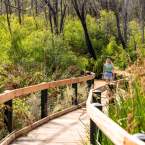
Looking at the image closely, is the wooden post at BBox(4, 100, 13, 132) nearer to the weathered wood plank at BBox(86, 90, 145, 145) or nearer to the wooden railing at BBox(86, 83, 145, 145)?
the wooden railing at BBox(86, 83, 145, 145)

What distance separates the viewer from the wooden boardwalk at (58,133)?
1137 centimetres

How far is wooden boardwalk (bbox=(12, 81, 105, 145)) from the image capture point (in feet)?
37.3

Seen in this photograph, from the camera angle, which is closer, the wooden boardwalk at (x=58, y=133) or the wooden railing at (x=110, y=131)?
the wooden railing at (x=110, y=131)

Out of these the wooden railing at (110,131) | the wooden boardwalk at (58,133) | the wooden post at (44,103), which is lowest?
the wooden boardwalk at (58,133)

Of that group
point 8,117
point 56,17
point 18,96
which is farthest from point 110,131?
point 56,17

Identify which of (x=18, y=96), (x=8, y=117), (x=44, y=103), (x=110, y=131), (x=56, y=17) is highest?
(x=56, y=17)

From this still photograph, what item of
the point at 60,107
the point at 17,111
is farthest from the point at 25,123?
the point at 60,107

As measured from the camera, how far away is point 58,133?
1283 centimetres

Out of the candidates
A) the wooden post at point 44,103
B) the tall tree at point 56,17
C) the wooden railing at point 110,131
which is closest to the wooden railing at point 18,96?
the wooden post at point 44,103

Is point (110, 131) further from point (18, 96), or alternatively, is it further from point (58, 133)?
point (18, 96)

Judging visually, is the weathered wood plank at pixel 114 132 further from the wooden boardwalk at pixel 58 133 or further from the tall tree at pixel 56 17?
the tall tree at pixel 56 17

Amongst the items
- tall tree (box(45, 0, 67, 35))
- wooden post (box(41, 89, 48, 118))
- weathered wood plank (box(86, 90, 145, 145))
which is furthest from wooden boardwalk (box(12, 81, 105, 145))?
tall tree (box(45, 0, 67, 35))

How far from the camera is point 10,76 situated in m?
18.0

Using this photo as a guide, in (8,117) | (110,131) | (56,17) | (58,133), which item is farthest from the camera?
(56,17)
